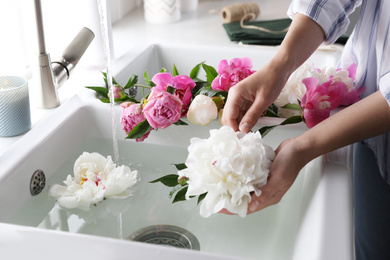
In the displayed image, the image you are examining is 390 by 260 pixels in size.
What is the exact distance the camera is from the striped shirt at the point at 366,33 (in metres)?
0.96

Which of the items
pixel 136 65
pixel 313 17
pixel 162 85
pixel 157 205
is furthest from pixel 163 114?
pixel 136 65

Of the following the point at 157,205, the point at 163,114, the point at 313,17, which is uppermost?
the point at 313,17

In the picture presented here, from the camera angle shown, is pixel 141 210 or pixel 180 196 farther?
pixel 141 210

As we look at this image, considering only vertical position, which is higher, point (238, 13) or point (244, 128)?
point (244, 128)

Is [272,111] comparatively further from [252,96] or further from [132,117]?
[132,117]

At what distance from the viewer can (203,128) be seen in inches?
42.4

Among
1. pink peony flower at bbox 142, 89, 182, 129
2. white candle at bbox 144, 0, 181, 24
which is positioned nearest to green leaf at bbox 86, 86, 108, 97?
pink peony flower at bbox 142, 89, 182, 129

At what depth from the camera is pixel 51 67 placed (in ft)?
3.71

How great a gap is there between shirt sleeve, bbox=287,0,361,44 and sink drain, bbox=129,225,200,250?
49 cm

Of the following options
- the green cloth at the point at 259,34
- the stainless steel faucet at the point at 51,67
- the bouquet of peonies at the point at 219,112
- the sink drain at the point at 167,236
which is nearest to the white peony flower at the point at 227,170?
the bouquet of peonies at the point at 219,112

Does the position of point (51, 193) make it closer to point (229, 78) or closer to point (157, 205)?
point (157, 205)

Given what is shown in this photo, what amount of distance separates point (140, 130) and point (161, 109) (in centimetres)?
8

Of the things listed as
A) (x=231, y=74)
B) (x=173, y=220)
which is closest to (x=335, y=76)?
(x=231, y=74)

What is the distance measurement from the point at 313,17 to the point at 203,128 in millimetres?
326
